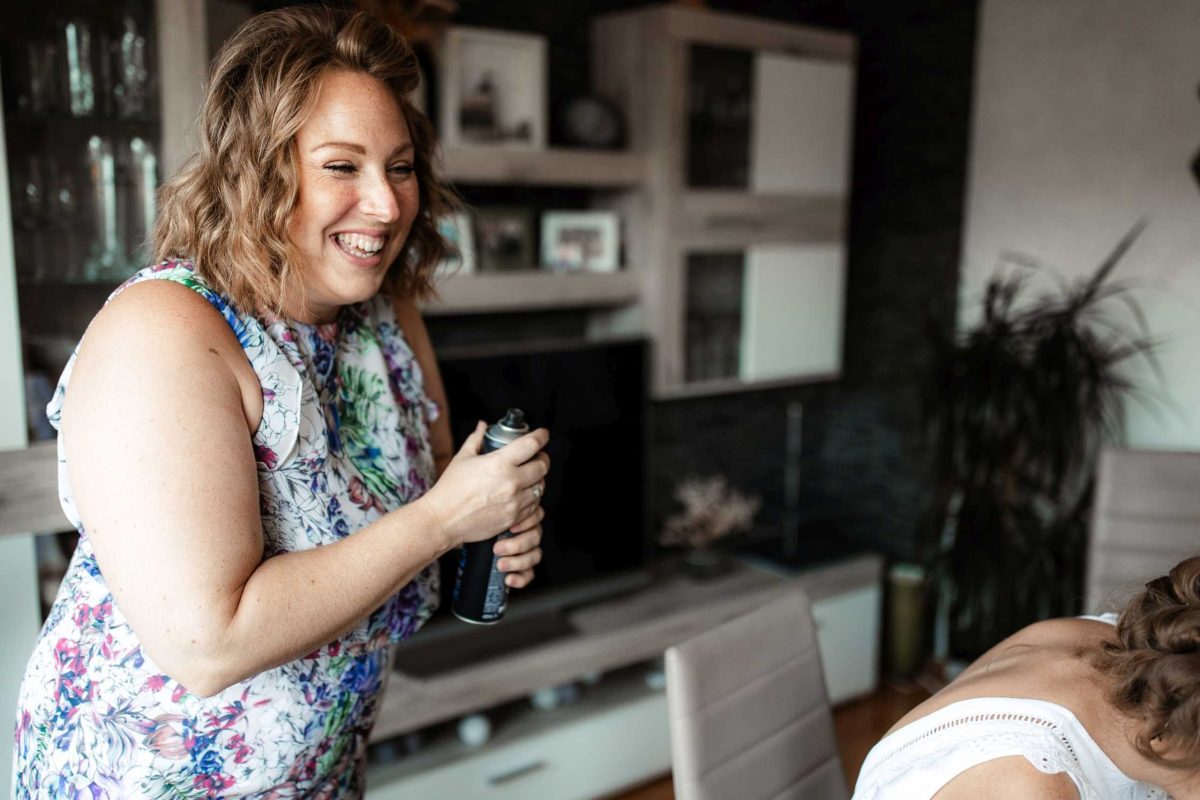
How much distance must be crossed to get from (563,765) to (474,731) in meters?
0.29

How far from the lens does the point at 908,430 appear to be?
3791 mm

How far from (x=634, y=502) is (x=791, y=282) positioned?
0.90 metres

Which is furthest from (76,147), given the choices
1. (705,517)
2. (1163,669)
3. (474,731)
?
(705,517)

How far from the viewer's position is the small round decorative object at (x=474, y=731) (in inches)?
102

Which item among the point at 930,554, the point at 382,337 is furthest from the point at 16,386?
the point at 930,554

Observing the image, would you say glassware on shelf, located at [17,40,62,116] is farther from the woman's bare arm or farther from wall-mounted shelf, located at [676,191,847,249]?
wall-mounted shelf, located at [676,191,847,249]

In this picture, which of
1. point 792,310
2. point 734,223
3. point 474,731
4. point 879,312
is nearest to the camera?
point 474,731

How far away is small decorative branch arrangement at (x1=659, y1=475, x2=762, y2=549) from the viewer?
331 centimetres

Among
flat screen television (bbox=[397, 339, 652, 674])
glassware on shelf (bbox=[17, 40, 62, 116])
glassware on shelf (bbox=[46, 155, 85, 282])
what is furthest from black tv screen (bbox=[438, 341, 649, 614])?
glassware on shelf (bbox=[17, 40, 62, 116])

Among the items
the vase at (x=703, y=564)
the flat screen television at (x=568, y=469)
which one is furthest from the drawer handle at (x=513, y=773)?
the vase at (x=703, y=564)

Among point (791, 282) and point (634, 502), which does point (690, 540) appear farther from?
point (791, 282)

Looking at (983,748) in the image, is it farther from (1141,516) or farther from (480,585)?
(1141,516)

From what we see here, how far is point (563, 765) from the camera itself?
271cm

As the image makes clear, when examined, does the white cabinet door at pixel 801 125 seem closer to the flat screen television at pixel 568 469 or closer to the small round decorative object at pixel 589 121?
the small round decorative object at pixel 589 121
